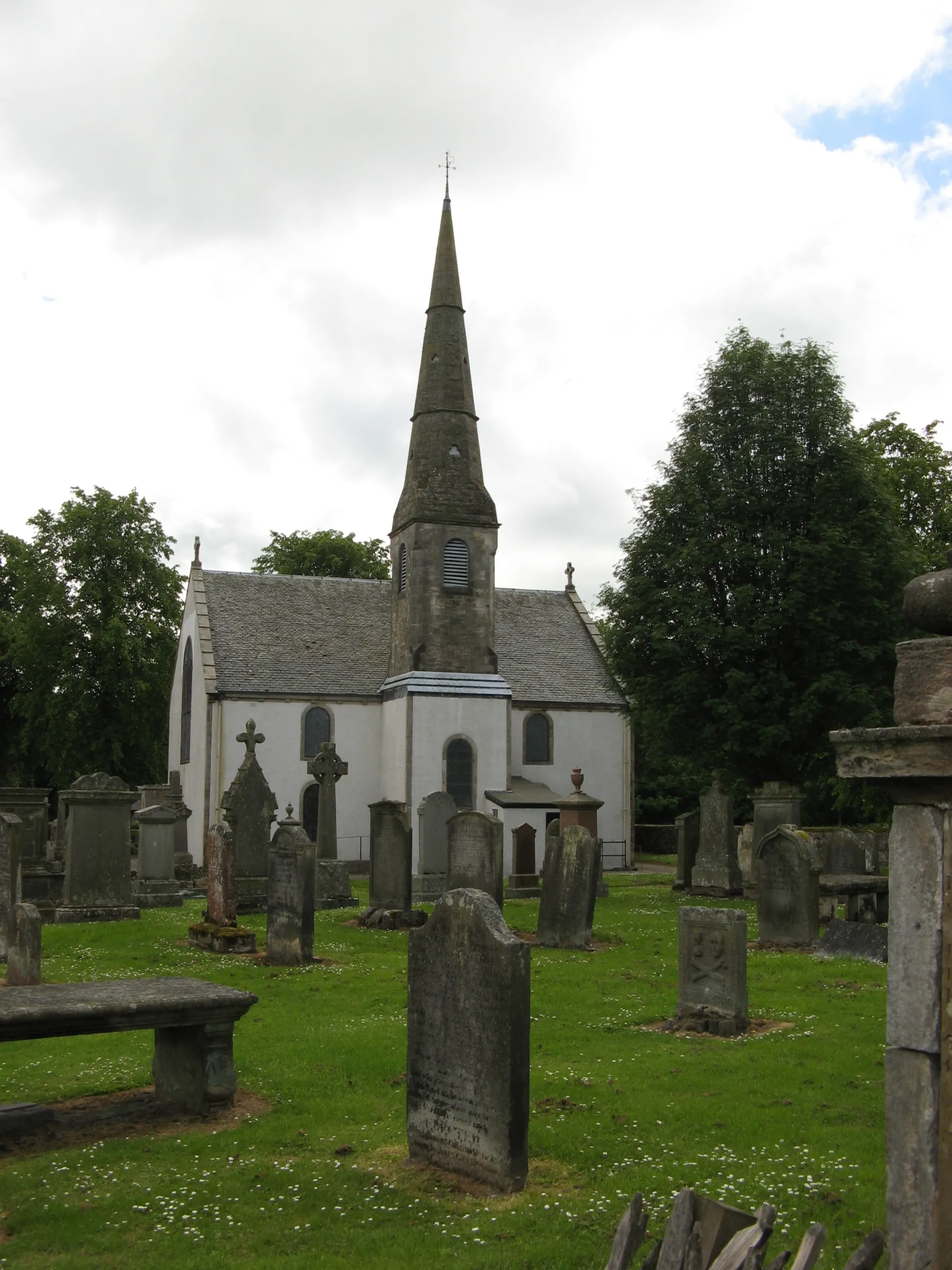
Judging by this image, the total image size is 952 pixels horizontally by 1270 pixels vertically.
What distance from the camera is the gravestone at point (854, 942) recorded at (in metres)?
15.2

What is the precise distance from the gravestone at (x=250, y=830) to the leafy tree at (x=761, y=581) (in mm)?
10046

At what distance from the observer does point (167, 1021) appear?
8.27 meters

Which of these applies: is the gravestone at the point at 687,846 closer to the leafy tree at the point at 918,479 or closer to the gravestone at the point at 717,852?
the gravestone at the point at 717,852

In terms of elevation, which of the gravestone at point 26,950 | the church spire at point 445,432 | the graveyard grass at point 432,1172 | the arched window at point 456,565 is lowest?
the graveyard grass at point 432,1172

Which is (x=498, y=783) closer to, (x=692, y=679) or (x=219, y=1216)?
(x=692, y=679)

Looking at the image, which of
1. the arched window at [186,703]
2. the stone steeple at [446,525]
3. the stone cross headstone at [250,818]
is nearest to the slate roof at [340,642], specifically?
the arched window at [186,703]

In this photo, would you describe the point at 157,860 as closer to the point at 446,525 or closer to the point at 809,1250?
the point at 446,525

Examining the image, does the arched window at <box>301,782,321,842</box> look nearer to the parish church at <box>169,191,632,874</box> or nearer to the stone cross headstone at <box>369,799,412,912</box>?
the parish church at <box>169,191,632,874</box>

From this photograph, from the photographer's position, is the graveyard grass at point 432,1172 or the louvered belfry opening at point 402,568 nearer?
the graveyard grass at point 432,1172

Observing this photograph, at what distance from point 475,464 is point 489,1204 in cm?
3296

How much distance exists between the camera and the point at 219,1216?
6.53m

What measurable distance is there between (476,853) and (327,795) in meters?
6.45

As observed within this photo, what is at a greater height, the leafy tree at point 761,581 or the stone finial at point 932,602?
the leafy tree at point 761,581

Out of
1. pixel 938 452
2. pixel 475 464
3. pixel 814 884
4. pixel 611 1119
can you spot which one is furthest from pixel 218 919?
pixel 938 452
